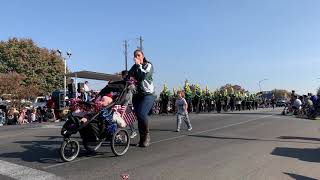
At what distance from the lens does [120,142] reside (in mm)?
9656

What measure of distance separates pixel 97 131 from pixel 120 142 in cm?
61

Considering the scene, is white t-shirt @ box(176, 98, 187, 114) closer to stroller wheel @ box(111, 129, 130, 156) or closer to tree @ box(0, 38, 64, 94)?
stroller wheel @ box(111, 129, 130, 156)

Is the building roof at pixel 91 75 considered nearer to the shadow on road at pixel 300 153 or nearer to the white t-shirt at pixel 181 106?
the white t-shirt at pixel 181 106

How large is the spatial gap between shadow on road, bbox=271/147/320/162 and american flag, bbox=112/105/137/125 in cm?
351

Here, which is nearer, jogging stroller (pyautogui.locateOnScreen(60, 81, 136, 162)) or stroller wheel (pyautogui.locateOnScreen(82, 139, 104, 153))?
jogging stroller (pyautogui.locateOnScreen(60, 81, 136, 162))

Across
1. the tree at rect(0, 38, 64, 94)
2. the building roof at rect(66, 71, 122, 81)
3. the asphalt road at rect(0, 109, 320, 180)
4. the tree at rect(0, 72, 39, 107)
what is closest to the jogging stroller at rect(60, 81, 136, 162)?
the asphalt road at rect(0, 109, 320, 180)

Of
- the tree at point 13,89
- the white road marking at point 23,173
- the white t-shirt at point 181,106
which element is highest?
the tree at point 13,89

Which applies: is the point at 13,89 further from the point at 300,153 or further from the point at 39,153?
the point at 300,153

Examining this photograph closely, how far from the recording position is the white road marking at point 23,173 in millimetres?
7559

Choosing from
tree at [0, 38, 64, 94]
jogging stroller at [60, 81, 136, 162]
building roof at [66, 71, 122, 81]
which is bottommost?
jogging stroller at [60, 81, 136, 162]

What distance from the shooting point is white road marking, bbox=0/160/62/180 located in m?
7.56

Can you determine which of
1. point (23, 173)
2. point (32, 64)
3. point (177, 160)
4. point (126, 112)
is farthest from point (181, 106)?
point (32, 64)

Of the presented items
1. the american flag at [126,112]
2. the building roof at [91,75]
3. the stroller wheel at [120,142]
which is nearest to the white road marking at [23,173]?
the stroller wheel at [120,142]

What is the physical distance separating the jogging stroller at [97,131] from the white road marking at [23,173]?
2.66ft
